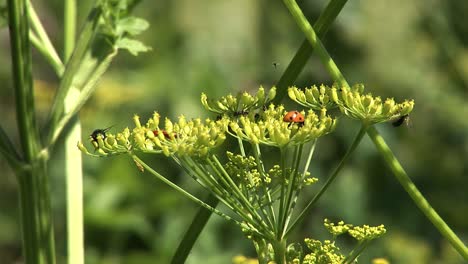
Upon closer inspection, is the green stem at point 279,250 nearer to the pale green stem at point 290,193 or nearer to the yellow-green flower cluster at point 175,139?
the pale green stem at point 290,193

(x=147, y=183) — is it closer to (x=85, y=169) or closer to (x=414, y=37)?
(x=85, y=169)

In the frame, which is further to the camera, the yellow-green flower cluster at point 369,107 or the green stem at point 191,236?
the green stem at point 191,236

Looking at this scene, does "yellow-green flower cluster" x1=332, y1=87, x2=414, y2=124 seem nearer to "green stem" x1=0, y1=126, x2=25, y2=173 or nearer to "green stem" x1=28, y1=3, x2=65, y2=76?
"green stem" x1=0, y1=126, x2=25, y2=173

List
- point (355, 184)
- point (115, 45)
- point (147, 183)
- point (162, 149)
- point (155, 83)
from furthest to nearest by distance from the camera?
point (155, 83)
point (355, 184)
point (147, 183)
point (115, 45)
point (162, 149)

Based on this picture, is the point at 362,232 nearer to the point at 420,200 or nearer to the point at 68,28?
the point at 420,200

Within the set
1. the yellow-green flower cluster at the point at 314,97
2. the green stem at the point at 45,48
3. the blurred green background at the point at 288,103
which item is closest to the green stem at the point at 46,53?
the green stem at the point at 45,48

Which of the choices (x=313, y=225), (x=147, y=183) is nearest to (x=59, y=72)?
(x=147, y=183)

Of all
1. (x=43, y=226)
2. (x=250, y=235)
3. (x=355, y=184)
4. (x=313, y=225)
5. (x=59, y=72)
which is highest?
(x=355, y=184)
